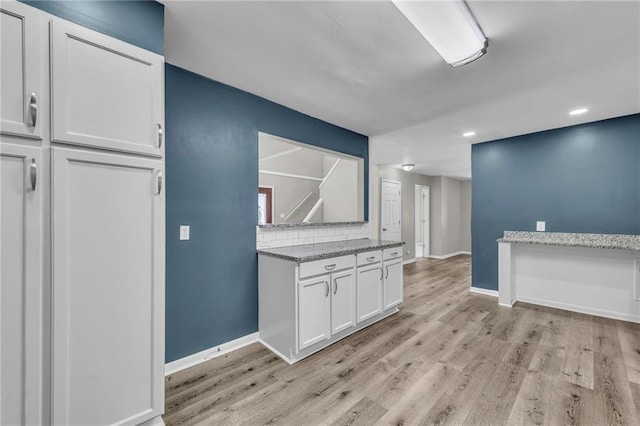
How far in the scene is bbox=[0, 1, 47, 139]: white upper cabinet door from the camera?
1107 mm

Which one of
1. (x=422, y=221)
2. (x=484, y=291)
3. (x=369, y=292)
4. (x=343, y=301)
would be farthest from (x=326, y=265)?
(x=422, y=221)

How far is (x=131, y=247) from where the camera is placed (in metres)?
1.44

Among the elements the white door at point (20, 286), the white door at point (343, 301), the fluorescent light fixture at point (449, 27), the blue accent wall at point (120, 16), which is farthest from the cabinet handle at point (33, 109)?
the white door at point (343, 301)

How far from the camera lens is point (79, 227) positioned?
4.22 ft

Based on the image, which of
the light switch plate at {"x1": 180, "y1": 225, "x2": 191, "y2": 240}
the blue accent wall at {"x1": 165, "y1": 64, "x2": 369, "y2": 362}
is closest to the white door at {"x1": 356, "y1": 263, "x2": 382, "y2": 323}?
the blue accent wall at {"x1": 165, "y1": 64, "x2": 369, "y2": 362}

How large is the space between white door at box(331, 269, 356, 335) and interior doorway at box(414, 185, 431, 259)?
554cm

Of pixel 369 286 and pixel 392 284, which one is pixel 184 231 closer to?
pixel 369 286

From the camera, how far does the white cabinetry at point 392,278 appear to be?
3.23 meters

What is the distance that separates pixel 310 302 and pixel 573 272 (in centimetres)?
357

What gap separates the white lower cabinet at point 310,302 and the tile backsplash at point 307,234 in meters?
0.22

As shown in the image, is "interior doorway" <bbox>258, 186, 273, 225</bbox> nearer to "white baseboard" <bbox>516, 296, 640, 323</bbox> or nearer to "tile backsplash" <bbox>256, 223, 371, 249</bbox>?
"tile backsplash" <bbox>256, 223, 371, 249</bbox>

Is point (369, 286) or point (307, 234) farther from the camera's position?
point (307, 234)

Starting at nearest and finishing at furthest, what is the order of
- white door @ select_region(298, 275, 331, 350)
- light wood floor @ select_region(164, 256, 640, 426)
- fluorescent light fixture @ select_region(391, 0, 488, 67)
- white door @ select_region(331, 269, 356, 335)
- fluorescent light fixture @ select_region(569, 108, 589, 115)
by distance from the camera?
fluorescent light fixture @ select_region(391, 0, 488, 67)
light wood floor @ select_region(164, 256, 640, 426)
white door @ select_region(298, 275, 331, 350)
white door @ select_region(331, 269, 356, 335)
fluorescent light fixture @ select_region(569, 108, 589, 115)

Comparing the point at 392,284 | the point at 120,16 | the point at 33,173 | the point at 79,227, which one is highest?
the point at 120,16
